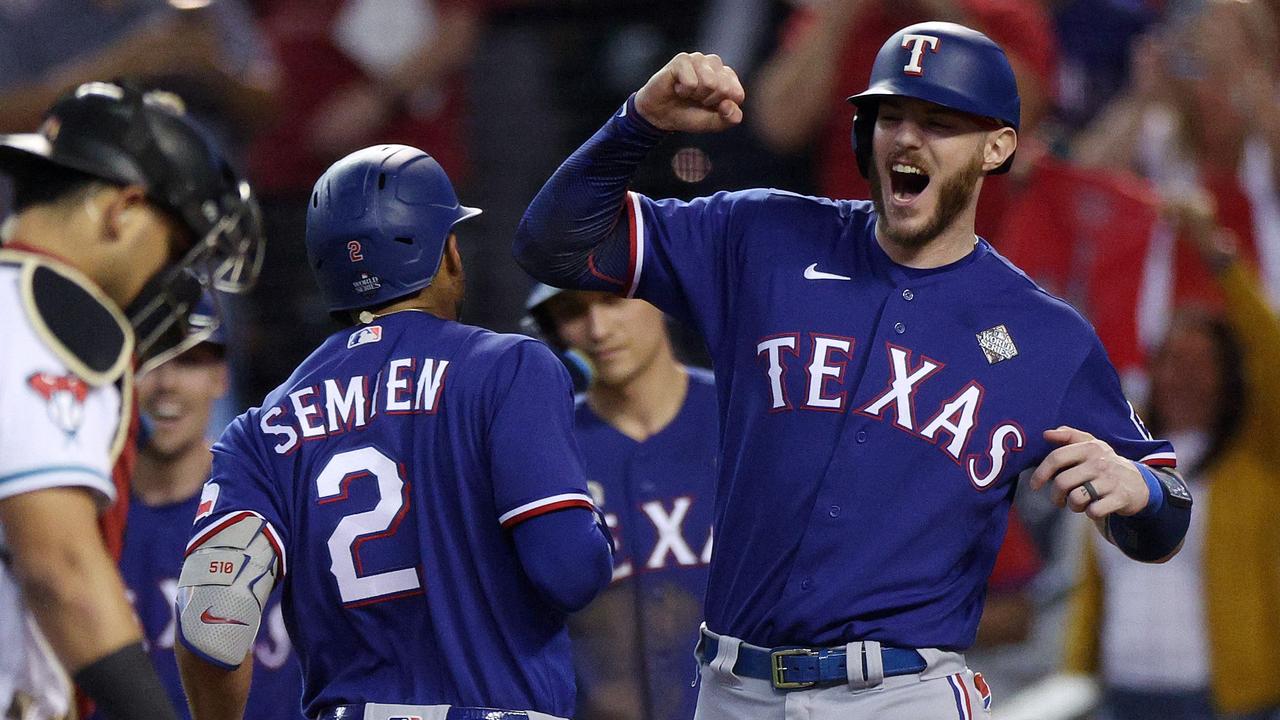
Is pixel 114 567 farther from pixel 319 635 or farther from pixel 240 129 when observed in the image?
pixel 240 129

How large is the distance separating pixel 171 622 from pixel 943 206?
2.37 metres

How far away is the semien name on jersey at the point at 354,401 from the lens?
10.7 ft

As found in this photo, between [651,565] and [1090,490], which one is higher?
[1090,490]

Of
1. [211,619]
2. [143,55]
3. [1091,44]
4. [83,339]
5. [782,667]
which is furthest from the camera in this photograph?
[1091,44]

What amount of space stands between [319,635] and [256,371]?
5.07 metres

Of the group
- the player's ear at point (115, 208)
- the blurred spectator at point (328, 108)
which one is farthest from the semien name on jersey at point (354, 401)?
the blurred spectator at point (328, 108)

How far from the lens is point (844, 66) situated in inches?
256

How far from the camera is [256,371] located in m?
8.20

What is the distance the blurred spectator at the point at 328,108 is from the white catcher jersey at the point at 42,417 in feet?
15.2

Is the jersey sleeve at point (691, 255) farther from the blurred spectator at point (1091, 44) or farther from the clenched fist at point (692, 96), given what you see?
the blurred spectator at point (1091, 44)

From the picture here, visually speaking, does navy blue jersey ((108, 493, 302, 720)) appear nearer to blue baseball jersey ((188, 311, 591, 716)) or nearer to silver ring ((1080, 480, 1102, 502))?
blue baseball jersey ((188, 311, 591, 716))

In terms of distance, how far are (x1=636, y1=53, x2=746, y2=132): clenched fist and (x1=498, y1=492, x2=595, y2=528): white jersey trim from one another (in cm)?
77

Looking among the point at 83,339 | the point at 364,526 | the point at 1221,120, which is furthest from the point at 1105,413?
the point at 1221,120

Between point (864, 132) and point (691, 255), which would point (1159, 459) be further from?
point (691, 255)
